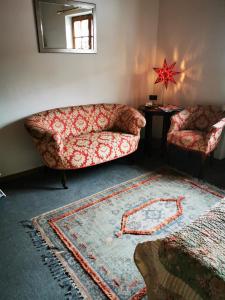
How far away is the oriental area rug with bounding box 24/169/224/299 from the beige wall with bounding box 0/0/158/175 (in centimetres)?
118

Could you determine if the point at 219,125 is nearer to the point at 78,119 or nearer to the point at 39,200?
the point at 78,119

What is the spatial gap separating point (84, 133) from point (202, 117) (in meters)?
1.64

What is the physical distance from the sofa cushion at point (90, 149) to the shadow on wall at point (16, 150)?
1.59 feet

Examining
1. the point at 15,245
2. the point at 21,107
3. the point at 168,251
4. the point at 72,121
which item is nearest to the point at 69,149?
the point at 72,121

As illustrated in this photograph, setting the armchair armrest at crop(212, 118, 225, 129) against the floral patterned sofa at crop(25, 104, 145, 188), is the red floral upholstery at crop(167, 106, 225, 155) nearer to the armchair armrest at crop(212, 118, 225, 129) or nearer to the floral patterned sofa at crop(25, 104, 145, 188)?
the armchair armrest at crop(212, 118, 225, 129)

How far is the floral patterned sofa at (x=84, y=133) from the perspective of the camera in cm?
248

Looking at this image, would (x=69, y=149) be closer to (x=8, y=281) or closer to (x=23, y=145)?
(x=23, y=145)

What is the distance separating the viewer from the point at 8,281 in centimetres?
155

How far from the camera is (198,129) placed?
10.7 feet

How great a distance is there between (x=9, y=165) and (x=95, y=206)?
4.15 ft

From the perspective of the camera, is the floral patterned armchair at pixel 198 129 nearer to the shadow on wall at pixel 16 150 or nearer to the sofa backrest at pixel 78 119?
the sofa backrest at pixel 78 119

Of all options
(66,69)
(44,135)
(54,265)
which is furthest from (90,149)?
(54,265)

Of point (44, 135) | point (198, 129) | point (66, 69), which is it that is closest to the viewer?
point (44, 135)

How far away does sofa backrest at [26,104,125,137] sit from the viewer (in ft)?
9.14
